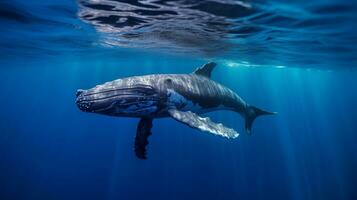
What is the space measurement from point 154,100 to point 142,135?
1499 mm

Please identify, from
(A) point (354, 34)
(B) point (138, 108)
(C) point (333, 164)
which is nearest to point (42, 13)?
(B) point (138, 108)

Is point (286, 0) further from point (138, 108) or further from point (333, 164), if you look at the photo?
point (333, 164)

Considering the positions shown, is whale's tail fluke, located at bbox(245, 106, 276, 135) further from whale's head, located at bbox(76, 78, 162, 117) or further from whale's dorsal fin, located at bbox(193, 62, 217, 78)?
whale's head, located at bbox(76, 78, 162, 117)

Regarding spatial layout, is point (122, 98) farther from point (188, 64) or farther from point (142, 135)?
point (188, 64)

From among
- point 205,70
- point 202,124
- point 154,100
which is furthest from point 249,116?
point 154,100

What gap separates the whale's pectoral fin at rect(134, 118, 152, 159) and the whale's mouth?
897 mm

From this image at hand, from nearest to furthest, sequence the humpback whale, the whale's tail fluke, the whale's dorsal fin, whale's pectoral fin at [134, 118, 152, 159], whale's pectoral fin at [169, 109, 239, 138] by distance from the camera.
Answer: the humpback whale < whale's pectoral fin at [169, 109, 239, 138] < whale's pectoral fin at [134, 118, 152, 159] < the whale's dorsal fin < the whale's tail fluke

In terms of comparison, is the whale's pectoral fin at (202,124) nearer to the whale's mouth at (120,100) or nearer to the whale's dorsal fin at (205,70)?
the whale's mouth at (120,100)

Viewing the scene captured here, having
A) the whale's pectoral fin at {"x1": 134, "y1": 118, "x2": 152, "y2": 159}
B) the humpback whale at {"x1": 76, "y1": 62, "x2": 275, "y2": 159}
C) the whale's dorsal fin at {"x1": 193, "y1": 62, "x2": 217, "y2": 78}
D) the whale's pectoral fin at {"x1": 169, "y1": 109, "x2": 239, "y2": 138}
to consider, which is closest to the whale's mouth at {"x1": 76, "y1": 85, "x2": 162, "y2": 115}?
the humpback whale at {"x1": 76, "y1": 62, "x2": 275, "y2": 159}

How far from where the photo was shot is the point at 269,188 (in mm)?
42219

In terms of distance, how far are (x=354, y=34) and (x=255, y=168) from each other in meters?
30.5

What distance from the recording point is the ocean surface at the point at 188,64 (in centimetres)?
1424

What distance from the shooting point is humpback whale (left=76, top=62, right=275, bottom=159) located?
27.9ft

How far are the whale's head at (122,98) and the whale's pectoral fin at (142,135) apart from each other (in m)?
0.68
